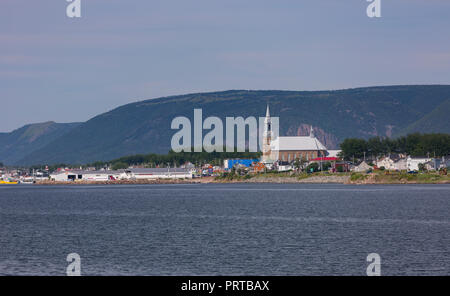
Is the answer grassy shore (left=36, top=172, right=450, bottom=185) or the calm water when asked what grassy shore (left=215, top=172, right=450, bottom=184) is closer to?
grassy shore (left=36, top=172, right=450, bottom=185)

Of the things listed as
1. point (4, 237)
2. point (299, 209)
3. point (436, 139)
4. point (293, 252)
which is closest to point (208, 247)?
point (293, 252)

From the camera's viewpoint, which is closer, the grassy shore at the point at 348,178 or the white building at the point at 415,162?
the grassy shore at the point at 348,178

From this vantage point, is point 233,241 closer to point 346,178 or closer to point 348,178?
point 348,178

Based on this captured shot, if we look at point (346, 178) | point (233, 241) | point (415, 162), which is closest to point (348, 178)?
point (346, 178)

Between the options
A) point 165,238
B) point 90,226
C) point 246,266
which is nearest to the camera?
point 246,266

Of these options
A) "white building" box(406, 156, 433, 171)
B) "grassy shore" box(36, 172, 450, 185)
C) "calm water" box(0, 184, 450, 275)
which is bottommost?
"calm water" box(0, 184, 450, 275)

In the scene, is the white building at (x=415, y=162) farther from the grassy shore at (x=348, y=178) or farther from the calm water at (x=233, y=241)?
the calm water at (x=233, y=241)

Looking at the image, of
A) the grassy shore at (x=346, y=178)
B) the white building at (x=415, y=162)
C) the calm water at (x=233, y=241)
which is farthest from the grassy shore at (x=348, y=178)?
the calm water at (x=233, y=241)

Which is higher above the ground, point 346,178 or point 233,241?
point 346,178

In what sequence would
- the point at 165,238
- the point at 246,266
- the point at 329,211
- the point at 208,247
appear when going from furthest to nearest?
1. the point at 329,211
2. the point at 165,238
3. the point at 208,247
4. the point at 246,266

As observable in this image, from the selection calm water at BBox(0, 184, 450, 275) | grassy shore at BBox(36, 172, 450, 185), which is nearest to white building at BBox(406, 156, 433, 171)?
grassy shore at BBox(36, 172, 450, 185)
